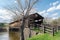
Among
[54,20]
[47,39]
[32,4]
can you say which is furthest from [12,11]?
[54,20]

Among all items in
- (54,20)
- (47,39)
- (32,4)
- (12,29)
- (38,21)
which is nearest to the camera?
(47,39)

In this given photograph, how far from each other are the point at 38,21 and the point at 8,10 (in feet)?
23.2

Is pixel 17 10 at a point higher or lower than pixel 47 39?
higher

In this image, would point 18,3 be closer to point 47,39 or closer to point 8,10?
point 8,10

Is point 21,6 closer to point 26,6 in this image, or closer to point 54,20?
point 26,6

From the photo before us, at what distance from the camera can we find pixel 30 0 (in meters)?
9.55

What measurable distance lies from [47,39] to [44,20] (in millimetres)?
10905

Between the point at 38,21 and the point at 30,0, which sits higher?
the point at 30,0

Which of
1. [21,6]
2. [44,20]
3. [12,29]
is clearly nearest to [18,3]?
[21,6]

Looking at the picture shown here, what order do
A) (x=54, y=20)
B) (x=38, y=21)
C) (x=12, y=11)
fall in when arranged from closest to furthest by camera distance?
1. (x=12, y=11)
2. (x=54, y=20)
3. (x=38, y=21)

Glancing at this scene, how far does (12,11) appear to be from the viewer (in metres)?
10.7

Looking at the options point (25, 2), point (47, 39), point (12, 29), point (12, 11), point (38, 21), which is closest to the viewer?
point (47, 39)

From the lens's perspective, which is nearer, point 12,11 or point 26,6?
point 26,6

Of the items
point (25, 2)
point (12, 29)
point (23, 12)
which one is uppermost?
point (25, 2)
